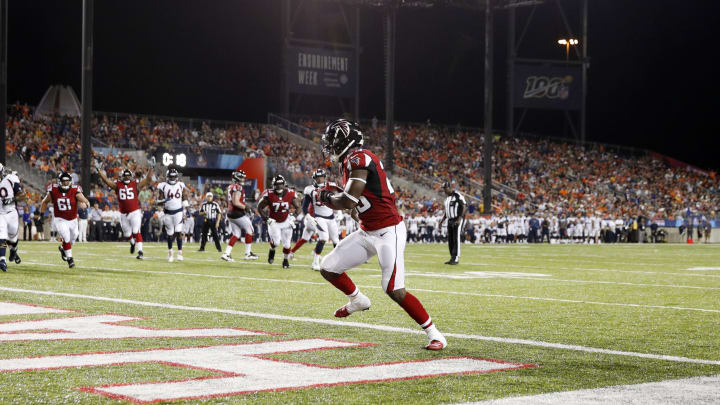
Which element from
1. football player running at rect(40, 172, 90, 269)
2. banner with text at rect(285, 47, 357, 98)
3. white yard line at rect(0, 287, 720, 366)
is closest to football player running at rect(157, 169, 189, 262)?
football player running at rect(40, 172, 90, 269)

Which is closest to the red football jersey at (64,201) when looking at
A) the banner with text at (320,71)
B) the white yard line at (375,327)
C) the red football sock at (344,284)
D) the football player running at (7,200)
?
the football player running at (7,200)

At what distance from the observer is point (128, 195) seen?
1955cm

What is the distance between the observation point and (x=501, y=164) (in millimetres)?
50312

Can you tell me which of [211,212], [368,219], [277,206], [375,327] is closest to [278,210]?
[277,206]

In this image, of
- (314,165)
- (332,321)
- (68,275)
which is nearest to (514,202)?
(314,165)

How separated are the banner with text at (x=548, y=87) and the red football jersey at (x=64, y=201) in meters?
40.9

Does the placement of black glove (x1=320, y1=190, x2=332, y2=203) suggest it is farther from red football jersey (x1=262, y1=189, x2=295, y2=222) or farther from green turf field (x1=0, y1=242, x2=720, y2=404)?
red football jersey (x1=262, y1=189, x2=295, y2=222)

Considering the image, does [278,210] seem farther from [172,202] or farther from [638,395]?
[638,395]

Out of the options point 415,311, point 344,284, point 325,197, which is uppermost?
point 325,197

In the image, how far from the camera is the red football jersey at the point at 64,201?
52.7ft

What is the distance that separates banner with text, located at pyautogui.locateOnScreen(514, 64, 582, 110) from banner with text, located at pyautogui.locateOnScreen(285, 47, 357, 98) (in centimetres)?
1042

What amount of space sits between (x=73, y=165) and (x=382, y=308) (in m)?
27.7

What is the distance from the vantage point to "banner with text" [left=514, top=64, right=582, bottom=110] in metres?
54.0

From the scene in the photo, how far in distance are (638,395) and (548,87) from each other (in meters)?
50.7
